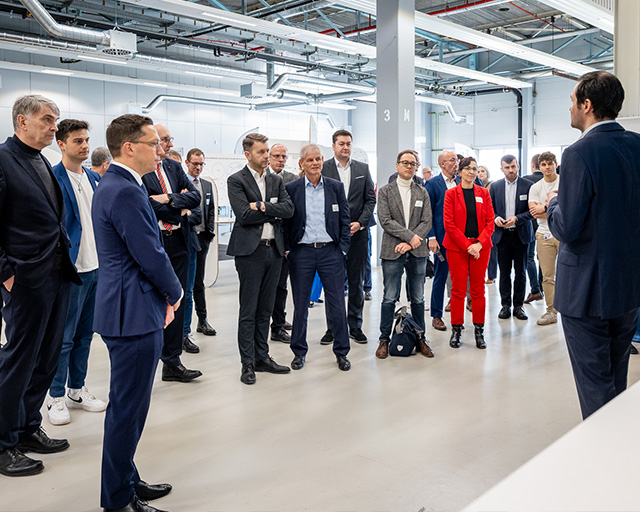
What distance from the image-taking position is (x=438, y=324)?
5523 mm

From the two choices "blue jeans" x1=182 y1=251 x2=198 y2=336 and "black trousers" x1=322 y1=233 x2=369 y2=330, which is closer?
"blue jeans" x1=182 y1=251 x2=198 y2=336

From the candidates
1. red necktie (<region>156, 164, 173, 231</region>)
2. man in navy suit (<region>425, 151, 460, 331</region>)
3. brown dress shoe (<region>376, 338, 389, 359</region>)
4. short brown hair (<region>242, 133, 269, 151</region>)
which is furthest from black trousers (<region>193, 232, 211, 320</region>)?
man in navy suit (<region>425, 151, 460, 331</region>)

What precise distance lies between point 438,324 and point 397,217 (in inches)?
53.8

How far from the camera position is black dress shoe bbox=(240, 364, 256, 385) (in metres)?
3.95

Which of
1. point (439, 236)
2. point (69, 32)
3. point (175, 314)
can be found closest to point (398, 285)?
point (439, 236)

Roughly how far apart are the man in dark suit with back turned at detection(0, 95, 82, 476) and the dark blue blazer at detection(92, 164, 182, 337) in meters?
0.65

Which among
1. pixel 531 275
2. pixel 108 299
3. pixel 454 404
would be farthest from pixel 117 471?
pixel 531 275

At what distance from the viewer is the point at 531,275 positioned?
658 centimetres

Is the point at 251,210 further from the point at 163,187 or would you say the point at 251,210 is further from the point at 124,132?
the point at 124,132

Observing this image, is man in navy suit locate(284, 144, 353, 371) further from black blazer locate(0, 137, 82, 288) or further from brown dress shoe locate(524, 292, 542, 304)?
brown dress shoe locate(524, 292, 542, 304)

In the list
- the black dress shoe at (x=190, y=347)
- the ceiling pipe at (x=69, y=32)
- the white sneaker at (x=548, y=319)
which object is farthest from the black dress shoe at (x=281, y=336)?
the ceiling pipe at (x=69, y=32)

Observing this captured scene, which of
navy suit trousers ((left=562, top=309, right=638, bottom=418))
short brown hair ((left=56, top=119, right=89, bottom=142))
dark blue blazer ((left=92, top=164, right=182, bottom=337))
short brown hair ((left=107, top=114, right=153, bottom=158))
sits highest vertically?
short brown hair ((left=56, top=119, right=89, bottom=142))

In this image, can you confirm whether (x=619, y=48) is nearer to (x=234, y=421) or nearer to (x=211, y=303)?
(x=234, y=421)

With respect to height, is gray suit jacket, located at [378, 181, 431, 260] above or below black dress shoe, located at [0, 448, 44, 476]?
above
